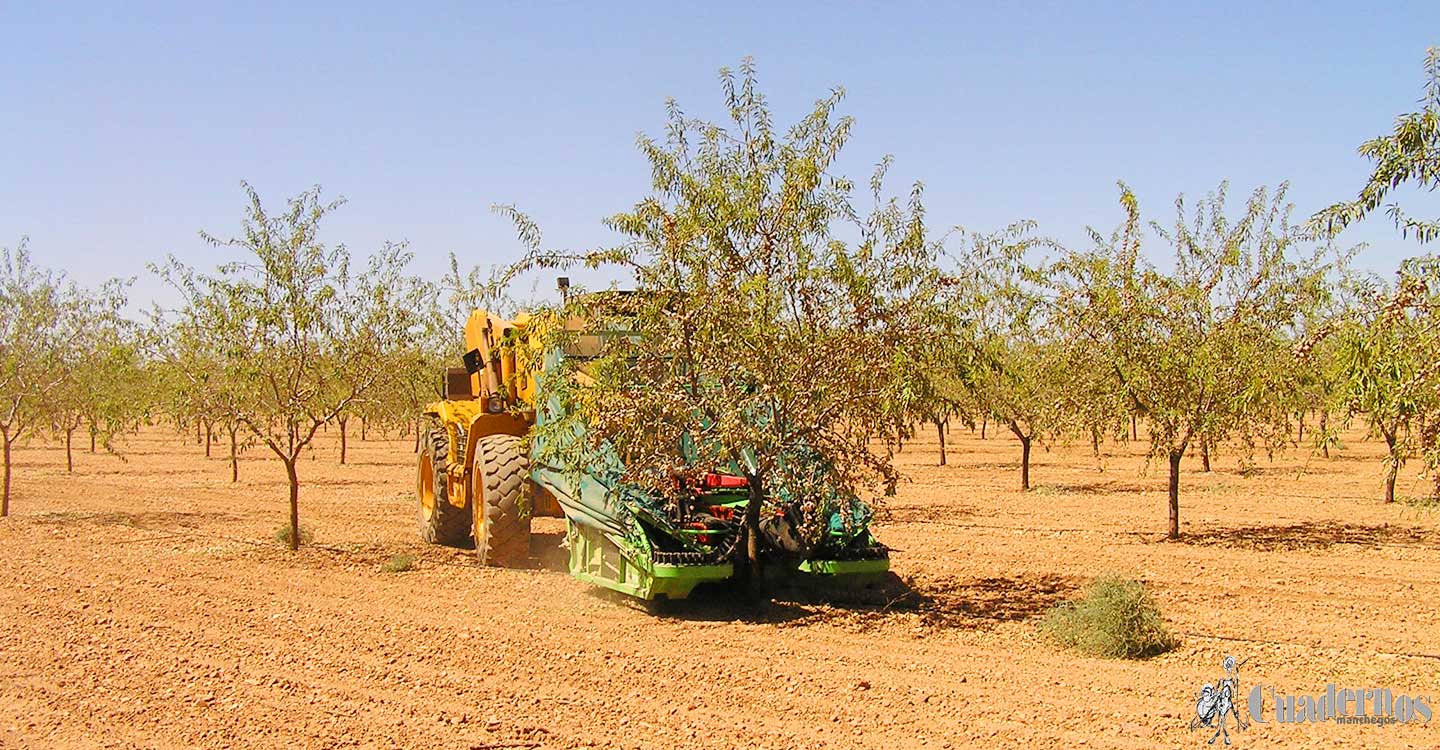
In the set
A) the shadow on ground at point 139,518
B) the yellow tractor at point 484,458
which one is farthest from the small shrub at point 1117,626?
the shadow on ground at point 139,518

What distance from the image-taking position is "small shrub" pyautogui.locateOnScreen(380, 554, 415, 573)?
11.9m

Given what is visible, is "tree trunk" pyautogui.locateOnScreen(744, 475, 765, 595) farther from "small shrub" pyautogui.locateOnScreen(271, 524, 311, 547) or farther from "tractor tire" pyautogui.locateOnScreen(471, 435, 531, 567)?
"small shrub" pyautogui.locateOnScreen(271, 524, 311, 547)

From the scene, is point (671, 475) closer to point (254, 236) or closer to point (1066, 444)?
point (254, 236)

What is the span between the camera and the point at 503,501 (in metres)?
11.3

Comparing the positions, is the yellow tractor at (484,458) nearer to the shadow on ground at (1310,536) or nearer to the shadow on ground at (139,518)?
the shadow on ground at (139,518)

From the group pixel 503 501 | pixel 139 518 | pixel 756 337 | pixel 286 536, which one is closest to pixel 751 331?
pixel 756 337

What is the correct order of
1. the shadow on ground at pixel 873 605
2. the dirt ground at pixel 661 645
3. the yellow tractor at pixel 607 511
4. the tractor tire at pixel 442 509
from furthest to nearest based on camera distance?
the tractor tire at pixel 442 509, the shadow on ground at pixel 873 605, the yellow tractor at pixel 607 511, the dirt ground at pixel 661 645

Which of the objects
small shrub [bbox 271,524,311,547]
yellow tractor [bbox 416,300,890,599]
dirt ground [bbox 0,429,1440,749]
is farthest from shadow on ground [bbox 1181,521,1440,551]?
small shrub [bbox 271,524,311,547]

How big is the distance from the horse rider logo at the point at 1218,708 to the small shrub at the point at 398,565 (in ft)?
27.1

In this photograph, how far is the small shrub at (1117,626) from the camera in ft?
26.1

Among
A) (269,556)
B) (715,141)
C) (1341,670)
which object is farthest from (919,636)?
(269,556)

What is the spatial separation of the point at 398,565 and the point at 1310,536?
12084mm

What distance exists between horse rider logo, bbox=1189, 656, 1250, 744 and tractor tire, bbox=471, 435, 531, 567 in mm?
6481

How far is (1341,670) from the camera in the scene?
7547 millimetres
